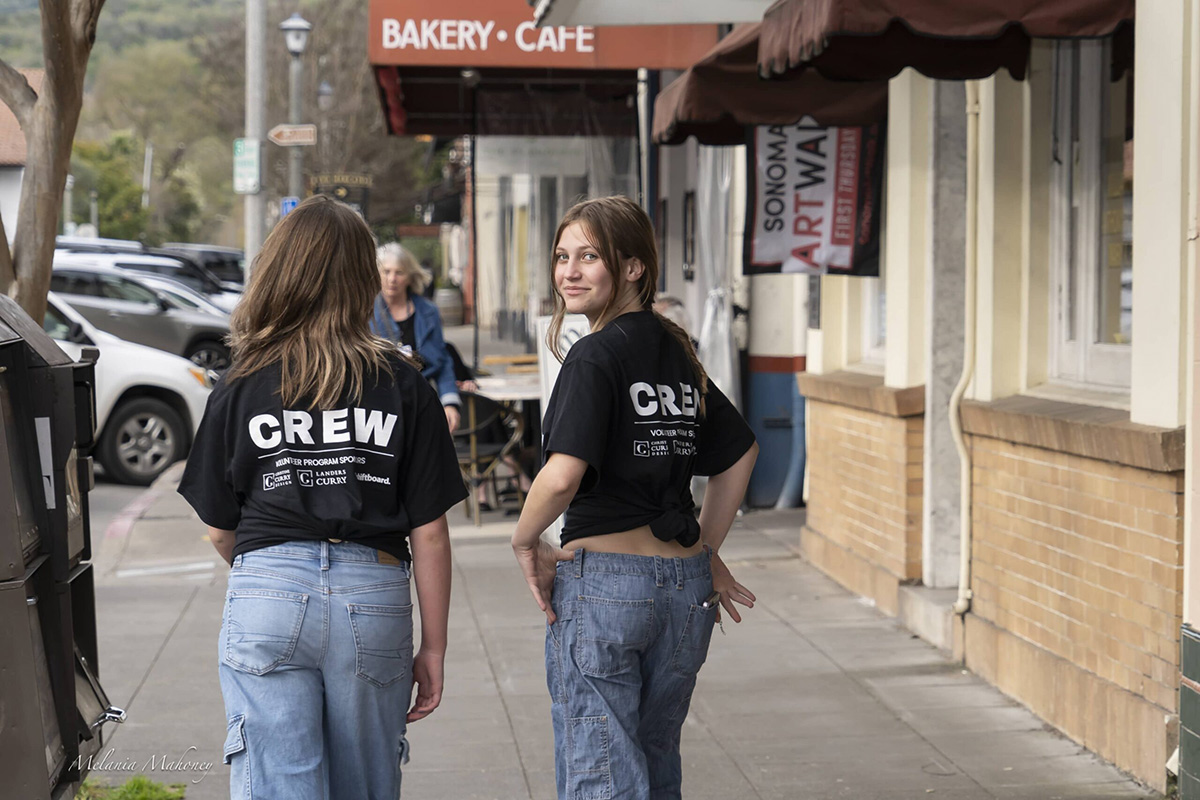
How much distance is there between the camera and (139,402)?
12375 millimetres

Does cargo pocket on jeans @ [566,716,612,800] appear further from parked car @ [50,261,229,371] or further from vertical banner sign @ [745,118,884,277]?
parked car @ [50,261,229,371]

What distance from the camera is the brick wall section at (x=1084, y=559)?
4.38 meters

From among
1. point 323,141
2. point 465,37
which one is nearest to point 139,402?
point 465,37

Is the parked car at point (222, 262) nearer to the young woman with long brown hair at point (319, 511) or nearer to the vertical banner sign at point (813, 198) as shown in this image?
the vertical banner sign at point (813, 198)

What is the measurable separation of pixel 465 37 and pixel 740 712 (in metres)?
6.63

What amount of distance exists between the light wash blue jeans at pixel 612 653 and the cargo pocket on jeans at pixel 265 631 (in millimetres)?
656

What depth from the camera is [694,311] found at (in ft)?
40.4

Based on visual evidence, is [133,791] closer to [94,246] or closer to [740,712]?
[740,712]

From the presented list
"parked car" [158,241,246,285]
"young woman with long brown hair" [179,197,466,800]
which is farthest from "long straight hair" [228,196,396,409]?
"parked car" [158,241,246,285]

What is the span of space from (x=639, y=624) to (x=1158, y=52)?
8.44 ft

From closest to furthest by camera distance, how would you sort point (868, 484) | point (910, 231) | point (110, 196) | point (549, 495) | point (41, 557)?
point (549, 495)
point (41, 557)
point (910, 231)
point (868, 484)
point (110, 196)

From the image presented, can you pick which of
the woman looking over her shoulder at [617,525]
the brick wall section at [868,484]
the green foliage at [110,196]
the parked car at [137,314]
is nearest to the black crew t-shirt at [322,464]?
the woman looking over her shoulder at [617,525]

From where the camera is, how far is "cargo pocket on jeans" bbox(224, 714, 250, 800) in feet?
9.04

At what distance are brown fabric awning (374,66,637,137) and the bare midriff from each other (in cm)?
971
